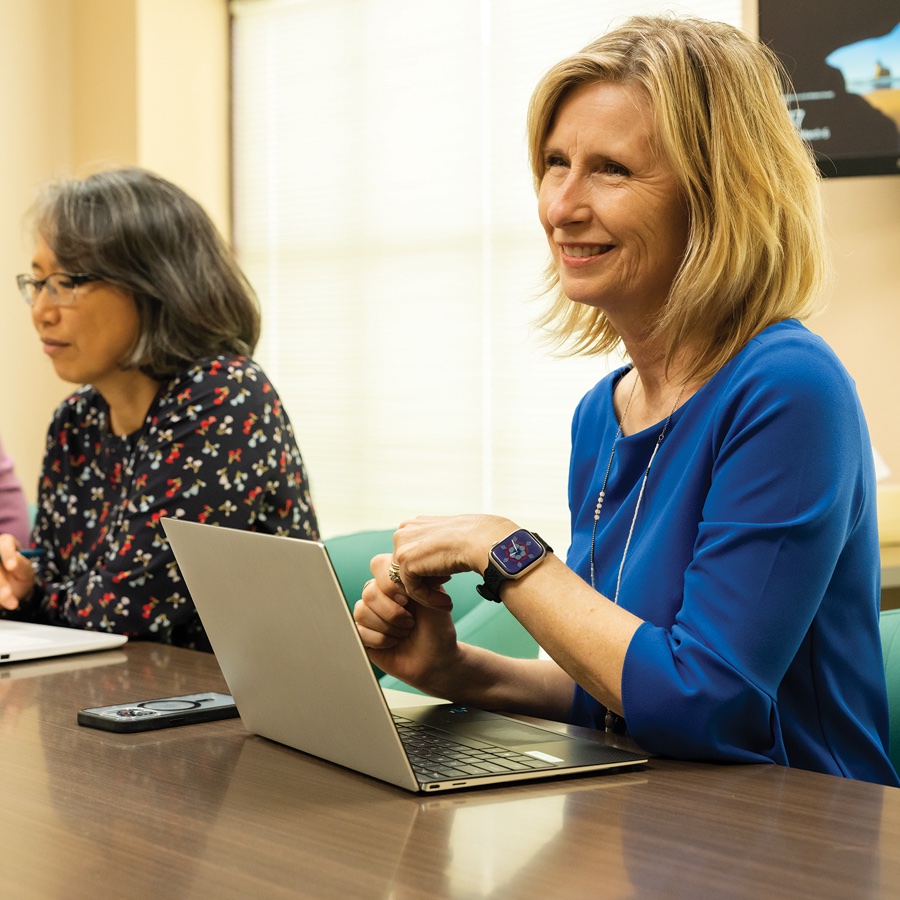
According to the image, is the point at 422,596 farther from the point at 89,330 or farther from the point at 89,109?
the point at 89,109

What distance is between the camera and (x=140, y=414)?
7.32 feet

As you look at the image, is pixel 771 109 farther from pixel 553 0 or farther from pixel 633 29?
pixel 553 0

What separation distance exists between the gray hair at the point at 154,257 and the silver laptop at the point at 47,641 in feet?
1.70

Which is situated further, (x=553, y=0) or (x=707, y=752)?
(x=553, y=0)

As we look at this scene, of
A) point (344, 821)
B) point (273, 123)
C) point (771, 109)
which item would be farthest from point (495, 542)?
point (273, 123)

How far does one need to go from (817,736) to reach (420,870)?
0.55m

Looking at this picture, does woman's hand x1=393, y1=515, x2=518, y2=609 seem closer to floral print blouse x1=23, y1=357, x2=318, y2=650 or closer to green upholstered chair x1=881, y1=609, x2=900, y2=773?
green upholstered chair x1=881, y1=609, x2=900, y2=773

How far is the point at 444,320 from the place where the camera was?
4.04 meters

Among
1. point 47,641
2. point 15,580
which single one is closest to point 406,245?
point 15,580

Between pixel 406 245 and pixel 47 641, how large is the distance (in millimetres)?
2595

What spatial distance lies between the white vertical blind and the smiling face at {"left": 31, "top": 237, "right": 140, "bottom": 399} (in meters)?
1.67

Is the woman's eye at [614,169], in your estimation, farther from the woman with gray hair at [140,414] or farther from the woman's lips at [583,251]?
the woman with gray hair at [140,414]

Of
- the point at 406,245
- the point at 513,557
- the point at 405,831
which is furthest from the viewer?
the point at 406,245

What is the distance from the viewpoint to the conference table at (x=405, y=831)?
79cm
